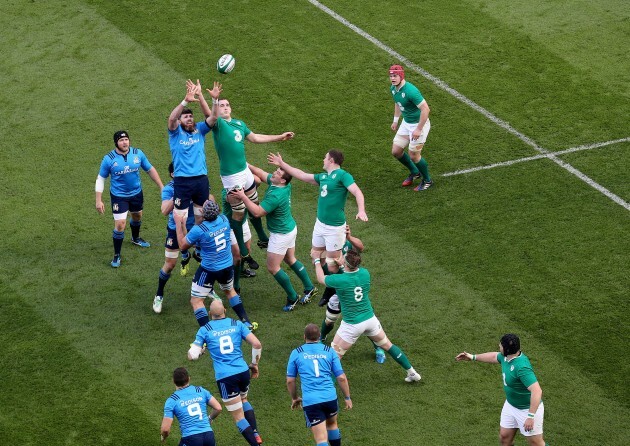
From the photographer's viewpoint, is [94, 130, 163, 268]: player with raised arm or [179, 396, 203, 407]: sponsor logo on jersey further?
[94, 130, 163, 268]: player with raised arm

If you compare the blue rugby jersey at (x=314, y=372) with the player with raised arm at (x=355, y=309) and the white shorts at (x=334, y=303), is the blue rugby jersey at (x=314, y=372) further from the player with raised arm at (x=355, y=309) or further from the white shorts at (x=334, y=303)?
the white shorts at (x=334, y=303)

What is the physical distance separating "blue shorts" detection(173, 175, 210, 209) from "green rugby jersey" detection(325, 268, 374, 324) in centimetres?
317

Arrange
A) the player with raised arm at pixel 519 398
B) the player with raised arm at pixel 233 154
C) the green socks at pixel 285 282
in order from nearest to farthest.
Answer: the player with raised arm at pixel 519 398
the green socks at pixel 285 282
the player with raised arm at pixel 233 154

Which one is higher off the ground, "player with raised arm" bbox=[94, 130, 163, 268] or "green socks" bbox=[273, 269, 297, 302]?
"player with raised arm" bbox=[94, 130, 163, 268]

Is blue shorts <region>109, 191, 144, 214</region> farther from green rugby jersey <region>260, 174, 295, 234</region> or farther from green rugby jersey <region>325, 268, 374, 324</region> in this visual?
green rugby jersey <region>325, 268, 374, 324</region>

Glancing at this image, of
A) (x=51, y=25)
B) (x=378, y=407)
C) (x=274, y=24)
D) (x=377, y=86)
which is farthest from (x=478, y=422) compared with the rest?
(x=51, y=25)

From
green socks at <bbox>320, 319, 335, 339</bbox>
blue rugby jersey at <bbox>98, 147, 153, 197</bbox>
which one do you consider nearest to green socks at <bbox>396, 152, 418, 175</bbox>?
blue rugby jersey at <bbox>98, 147, 153, 197</bbox>

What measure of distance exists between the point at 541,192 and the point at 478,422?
6.31 m

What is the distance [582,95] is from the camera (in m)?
22.1

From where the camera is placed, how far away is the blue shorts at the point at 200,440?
41.5ft

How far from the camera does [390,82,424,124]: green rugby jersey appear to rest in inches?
747

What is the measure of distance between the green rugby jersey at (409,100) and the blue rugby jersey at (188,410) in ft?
26.7

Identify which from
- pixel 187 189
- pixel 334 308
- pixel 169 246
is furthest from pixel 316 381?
pixel 187 189

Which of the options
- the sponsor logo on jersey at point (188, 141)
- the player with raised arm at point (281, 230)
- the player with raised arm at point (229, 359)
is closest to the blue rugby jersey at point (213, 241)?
the player with raised arm at point (281, 230)
